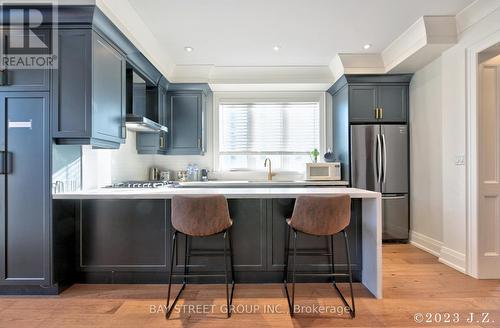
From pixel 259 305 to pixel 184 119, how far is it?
3048 millimetres

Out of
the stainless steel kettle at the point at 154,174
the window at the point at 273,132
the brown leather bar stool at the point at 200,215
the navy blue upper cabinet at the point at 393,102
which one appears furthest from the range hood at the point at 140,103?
the navy blue upper cabinet at the point at 393,102

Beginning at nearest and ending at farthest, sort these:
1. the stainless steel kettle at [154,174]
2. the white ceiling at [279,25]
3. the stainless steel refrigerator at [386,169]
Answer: the white ceiling at [279,25]
the stainless steel refrigerator at [386,169]
the stainless steel kettle at [154,174]

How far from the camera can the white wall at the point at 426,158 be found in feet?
11.4

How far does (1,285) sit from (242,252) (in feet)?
6.79

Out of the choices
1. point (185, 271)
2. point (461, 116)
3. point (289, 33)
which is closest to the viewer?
point (185, 271)

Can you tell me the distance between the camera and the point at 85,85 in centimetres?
236

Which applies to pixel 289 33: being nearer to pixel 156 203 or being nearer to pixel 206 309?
pixel 156 203

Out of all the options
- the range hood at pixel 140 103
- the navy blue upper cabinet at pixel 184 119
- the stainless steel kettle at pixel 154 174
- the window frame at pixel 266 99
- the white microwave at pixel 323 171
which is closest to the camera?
the range hood at pixel 140 103

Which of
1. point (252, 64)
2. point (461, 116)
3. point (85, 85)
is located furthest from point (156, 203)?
point (461, 116)

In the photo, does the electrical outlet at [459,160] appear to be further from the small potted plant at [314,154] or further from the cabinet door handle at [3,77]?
the cabinet door handle at [3,77]

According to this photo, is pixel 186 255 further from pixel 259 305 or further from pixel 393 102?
pixel 393 102

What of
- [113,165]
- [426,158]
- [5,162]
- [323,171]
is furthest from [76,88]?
[426,158]

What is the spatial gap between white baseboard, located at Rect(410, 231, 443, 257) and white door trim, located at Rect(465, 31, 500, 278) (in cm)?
60

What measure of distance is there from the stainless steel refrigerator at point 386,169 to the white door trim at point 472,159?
3.79 feet
